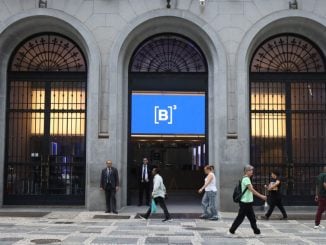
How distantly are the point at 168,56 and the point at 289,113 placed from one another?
4911 mm

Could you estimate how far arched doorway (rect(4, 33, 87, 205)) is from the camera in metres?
18.7

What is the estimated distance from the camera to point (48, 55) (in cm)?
1922

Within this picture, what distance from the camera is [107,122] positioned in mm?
17922

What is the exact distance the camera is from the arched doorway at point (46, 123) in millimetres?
18719

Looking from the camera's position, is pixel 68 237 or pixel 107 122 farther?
pixel 107 122

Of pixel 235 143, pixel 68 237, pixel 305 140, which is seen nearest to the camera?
pixel 68 237

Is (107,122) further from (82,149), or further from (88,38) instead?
(88,38)

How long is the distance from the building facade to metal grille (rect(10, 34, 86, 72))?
37mm

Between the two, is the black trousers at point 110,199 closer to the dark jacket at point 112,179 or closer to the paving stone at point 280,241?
the dark jacket at point 112,179

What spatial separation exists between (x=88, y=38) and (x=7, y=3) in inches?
123

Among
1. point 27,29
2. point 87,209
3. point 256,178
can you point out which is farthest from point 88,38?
point 256,178

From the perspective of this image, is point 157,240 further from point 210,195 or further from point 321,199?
point 321,199

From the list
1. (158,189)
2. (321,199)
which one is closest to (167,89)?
(158,189)

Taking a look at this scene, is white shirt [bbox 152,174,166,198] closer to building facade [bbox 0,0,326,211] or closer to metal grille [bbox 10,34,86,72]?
building facade [bbox 0,0,326,211]
